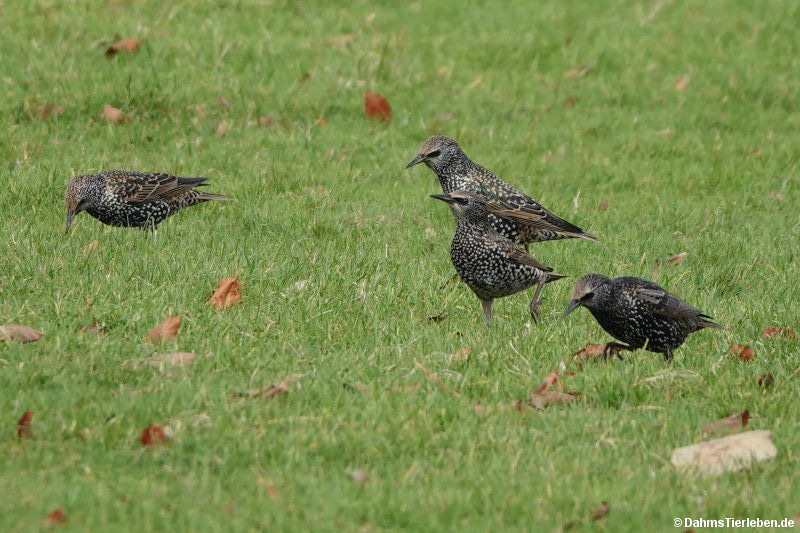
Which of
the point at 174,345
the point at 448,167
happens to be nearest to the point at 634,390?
the point at 174,345

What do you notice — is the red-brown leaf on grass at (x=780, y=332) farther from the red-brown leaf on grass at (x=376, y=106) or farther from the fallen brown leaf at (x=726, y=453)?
the red-brown leaf on grass at (x=376, y=106)

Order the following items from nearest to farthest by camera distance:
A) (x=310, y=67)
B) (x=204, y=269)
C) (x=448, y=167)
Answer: (x=204, y=269) < (x=448, y=167) < (x=310, y=67)

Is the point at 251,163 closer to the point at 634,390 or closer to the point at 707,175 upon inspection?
the point at 707,175

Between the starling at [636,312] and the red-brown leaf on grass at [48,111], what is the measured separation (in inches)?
259

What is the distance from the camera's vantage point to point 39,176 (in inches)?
391

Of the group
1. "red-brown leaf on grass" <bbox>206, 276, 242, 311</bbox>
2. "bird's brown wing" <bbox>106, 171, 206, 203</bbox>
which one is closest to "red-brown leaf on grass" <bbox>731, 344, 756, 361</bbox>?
"red-brown leaf on grass" <bbox>206, 276, 242, 311</bbox>

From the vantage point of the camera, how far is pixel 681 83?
13.5 metres

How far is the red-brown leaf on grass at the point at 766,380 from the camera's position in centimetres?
630

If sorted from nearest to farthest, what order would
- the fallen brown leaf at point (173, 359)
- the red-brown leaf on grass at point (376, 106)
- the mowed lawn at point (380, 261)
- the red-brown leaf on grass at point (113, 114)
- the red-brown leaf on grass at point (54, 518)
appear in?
the red-brown leaf on grass at point (54, 518), the mowed lawn at point (380, 261), the fallen brown leaf at point (173, 359), the red-brown leaf on grass at point (113, 114), the red-brown leaf on grass at point (376, 106)

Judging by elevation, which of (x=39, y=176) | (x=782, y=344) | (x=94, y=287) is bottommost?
(x=39, y=176)

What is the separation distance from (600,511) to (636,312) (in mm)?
1926

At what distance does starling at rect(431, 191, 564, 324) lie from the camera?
7234 millimetres

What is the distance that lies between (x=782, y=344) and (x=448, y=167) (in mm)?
3496

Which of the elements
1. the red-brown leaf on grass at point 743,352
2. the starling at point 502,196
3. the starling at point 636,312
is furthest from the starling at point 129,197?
the red-brown leaf on grass at point 743,352
